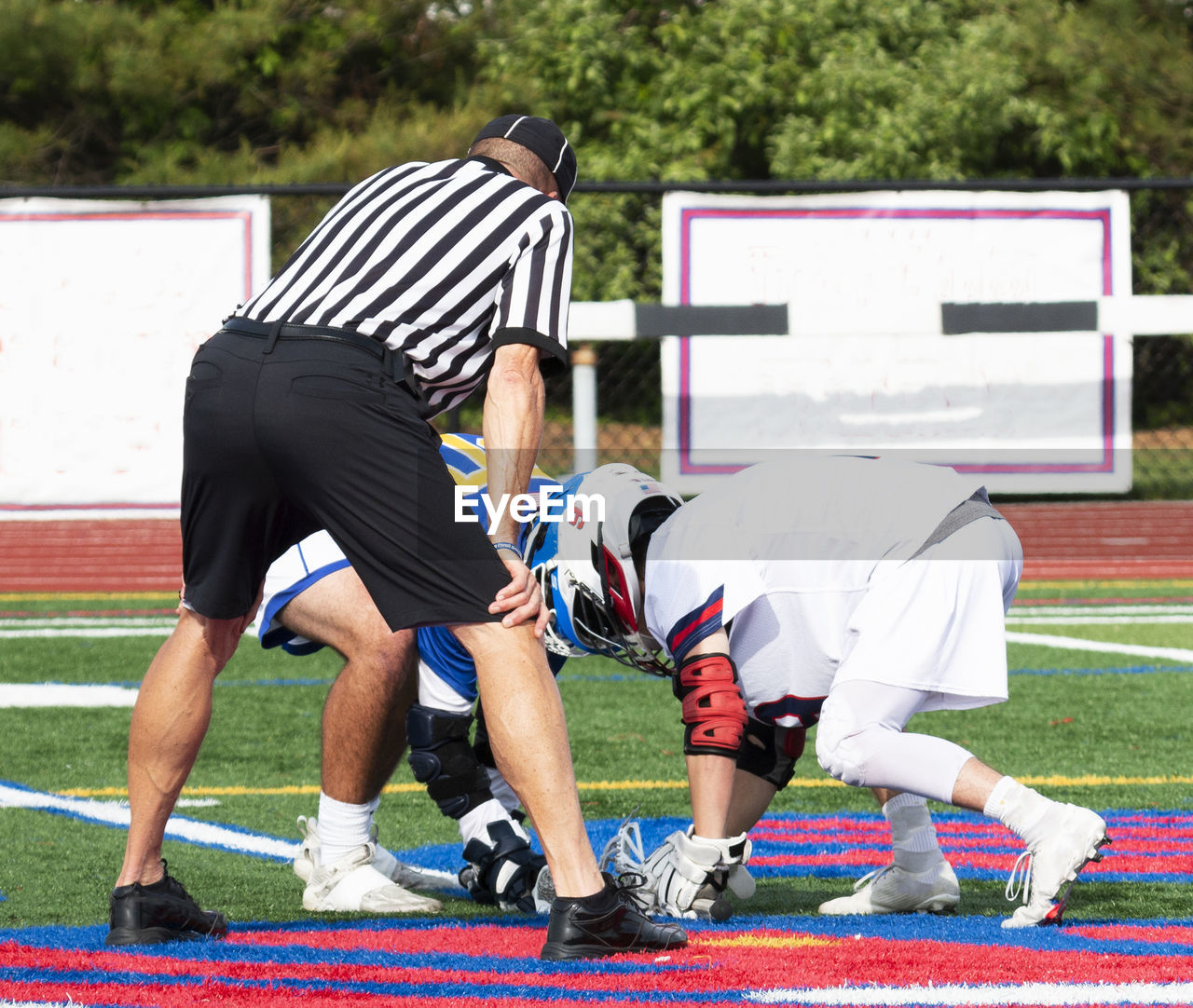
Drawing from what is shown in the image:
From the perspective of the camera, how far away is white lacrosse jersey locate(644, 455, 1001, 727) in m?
3.13

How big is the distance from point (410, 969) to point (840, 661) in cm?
107

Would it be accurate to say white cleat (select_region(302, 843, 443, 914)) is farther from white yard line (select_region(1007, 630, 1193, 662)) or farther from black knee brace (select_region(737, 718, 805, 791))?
white yard line (select_region(1007, 630, 1193, 662))

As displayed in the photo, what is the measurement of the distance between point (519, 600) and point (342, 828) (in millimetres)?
985

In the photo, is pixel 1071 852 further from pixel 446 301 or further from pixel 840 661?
pixel 446 301

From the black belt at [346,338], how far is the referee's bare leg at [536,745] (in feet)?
1.51

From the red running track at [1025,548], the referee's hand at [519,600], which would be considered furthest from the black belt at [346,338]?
the red running track at [1025,548]

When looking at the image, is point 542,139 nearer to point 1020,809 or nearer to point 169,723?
point 169,723

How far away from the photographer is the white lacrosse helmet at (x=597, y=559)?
3.17 m

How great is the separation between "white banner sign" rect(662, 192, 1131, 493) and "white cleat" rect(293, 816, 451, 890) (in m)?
5.70

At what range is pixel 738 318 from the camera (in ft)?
30.7

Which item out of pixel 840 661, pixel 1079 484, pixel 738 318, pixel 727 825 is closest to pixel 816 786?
pixel 727 825

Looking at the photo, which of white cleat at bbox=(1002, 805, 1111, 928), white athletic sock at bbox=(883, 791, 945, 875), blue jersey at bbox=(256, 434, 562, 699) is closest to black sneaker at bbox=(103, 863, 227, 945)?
blue jersey at bbox=(256, 434, 562, 699)

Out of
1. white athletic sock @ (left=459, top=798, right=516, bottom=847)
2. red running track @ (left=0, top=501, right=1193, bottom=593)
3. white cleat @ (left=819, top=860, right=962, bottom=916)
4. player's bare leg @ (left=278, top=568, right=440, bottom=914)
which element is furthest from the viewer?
red running track @ (left=0, top=501, right=1193, bottom=593)

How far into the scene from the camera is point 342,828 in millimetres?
3496
